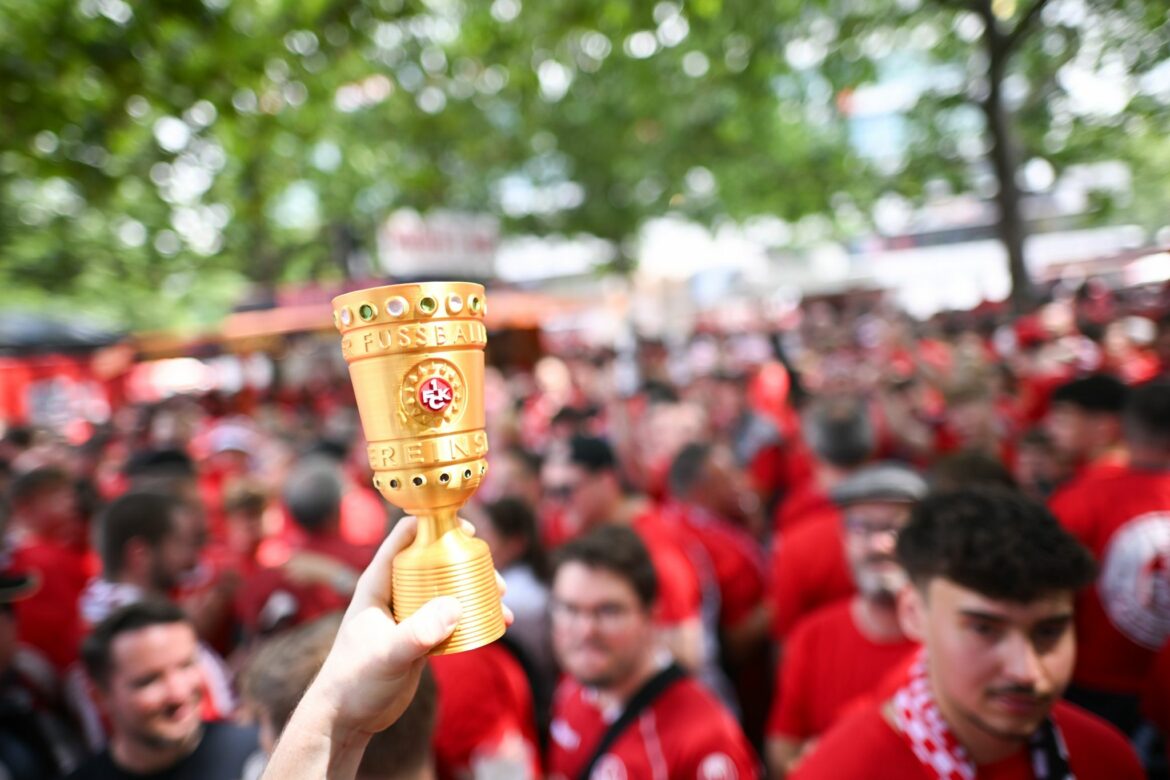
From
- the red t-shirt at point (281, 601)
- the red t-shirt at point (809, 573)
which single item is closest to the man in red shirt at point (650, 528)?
the red t-shirt at point (809, 573)

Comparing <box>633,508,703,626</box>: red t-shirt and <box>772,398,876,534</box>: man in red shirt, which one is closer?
<box>633,508,703,626</box>: red t-shirt

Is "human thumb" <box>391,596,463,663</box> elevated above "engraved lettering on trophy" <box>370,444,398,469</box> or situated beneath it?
situated beneath

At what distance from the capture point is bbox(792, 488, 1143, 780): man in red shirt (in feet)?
5.63

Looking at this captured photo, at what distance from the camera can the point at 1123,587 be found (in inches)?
112

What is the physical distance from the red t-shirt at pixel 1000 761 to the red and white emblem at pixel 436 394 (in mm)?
1310

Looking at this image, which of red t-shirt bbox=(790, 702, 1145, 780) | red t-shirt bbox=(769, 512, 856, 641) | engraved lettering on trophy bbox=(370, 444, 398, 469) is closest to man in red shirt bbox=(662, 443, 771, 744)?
red t-shirt bbox=(769, 512, 856, 641)

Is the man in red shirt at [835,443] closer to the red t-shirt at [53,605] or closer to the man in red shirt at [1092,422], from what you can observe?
the man in red shirt at [1092,422]

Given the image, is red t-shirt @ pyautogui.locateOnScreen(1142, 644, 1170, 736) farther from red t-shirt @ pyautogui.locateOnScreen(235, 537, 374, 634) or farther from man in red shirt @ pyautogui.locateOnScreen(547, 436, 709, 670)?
red t-shirt @ pyautogui.locateOnScreen(235, 537, 374, 634)

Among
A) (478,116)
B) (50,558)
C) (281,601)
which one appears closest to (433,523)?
(281,601)

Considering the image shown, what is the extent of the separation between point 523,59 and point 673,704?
16.9 ft

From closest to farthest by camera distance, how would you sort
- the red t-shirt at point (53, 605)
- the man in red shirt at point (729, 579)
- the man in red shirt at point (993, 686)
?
1. the man in red shirt at point (993, 686)
2. the red t-shirt at point (53, 605)
3. the man in red shirt at point (729, 579)

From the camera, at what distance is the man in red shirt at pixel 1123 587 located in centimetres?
277

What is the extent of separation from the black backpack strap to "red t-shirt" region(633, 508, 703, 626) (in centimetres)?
61

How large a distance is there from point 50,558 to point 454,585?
13.5 ft
